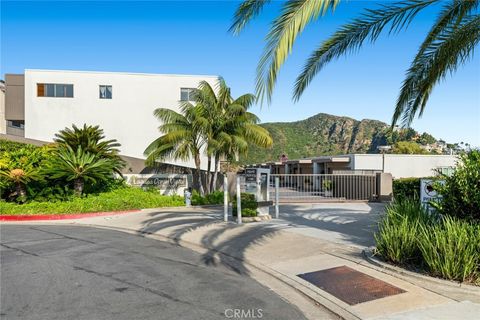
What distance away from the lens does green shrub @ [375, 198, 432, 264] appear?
7258mm

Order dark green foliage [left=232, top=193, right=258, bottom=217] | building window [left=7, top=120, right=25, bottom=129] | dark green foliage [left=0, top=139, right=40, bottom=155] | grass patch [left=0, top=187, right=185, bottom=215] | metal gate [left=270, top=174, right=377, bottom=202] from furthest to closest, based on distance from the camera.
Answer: building window [left=7, top=120, right=25, bottom=129] < metal gate [left=270, top=174, right=377, bottom=202] < dark green foliage [left=0, top=139, right=40, bottom=155] < grass patch [left=0, top=187, right=185, bottom=215] < dark green foliage [left=232, top=193, right=258, bottom=217]

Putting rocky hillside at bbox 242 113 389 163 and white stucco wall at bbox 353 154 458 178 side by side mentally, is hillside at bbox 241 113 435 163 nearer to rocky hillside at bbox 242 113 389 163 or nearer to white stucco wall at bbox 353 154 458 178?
rocky hillside at bbox 242 113 389 163

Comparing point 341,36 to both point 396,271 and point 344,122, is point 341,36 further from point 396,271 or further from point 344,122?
point 344,122

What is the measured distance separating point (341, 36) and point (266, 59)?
12.3 ft

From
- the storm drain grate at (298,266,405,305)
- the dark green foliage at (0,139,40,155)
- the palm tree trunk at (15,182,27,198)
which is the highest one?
the dark green foliage at (0,139,40,155)

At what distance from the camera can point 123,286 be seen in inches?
263

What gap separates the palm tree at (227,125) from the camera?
20906mm

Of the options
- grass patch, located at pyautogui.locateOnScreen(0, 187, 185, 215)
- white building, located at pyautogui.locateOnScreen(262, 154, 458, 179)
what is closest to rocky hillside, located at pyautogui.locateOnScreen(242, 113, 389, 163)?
white building, located at pyautogui.locateOnScreen(262, 154, 458, 179)

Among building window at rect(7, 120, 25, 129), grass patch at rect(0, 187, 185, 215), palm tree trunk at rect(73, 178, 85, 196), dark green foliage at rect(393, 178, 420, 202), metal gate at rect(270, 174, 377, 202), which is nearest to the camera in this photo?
grass patch at rect(0, 187, 185, 215)

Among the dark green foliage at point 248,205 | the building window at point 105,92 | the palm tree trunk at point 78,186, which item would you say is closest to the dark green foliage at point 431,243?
the dark green foliage at point 248,205

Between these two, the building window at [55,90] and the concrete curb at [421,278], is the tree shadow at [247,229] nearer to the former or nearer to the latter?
the concrete curb at [421,278]

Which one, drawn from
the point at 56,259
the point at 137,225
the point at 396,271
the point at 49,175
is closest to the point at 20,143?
the point at 49,175

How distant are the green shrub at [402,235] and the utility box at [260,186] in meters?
6.56

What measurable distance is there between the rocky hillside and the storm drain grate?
96680 mm
